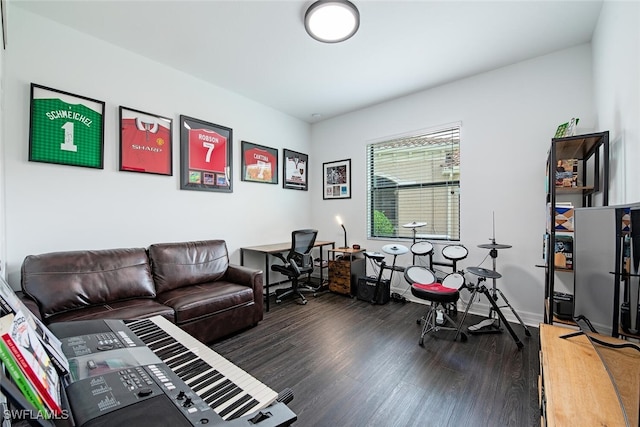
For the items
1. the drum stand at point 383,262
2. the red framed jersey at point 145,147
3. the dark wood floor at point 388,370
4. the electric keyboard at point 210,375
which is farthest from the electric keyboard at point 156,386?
the drum stand at point 383,262

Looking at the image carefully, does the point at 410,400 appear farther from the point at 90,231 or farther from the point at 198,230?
the point at 90,231

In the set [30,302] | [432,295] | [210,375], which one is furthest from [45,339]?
[432,295]

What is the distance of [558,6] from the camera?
214 cm

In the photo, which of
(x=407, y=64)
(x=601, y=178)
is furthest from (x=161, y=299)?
(x=601, y=178)

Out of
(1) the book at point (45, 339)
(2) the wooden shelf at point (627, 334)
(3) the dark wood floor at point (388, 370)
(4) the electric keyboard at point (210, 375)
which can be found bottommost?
(3) the dark wood floor at point (388, 370)

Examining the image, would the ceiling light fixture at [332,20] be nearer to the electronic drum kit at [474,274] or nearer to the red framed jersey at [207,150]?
the red framed jersey at [207,150]

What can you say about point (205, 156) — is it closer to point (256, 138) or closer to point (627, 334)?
point (256, 138)

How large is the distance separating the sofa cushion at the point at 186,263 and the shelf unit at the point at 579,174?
316 cm

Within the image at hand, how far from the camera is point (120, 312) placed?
205 cm

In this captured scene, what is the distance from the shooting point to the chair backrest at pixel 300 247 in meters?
3.61

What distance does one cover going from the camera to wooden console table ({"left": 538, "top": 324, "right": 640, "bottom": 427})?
88 centimetres

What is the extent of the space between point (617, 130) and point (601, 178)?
565 mm

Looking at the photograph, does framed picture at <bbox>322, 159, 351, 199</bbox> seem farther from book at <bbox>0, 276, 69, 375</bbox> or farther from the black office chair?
book at <bbox>0, 276, 69, 375</bbox>

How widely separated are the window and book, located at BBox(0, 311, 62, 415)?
12.2ft
